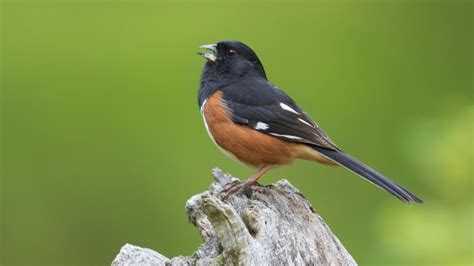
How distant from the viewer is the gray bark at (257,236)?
388 centimetres

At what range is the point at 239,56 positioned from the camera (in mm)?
5680

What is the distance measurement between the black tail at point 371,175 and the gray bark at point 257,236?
387 millimetres

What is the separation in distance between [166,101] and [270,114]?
10.5ft

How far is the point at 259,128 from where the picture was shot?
17.0 ft

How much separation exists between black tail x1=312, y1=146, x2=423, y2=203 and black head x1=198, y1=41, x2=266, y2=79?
868 millimetres

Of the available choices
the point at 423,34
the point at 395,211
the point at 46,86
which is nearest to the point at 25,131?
the point at 46,86

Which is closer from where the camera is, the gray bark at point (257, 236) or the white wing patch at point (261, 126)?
the gray bark at point (257, 236)

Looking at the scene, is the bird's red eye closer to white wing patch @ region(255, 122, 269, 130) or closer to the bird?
the bird

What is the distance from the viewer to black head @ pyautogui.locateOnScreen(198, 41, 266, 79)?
5.65 m

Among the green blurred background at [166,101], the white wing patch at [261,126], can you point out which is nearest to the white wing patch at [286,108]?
the white wing patch at [261,126]

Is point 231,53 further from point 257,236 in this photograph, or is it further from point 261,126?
point 257,236

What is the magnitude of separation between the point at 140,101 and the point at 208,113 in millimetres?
3185

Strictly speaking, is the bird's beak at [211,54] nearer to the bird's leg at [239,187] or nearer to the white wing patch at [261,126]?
the white wing patch at [261,126]

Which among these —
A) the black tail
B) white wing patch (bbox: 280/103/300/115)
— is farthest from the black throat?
the black tail
